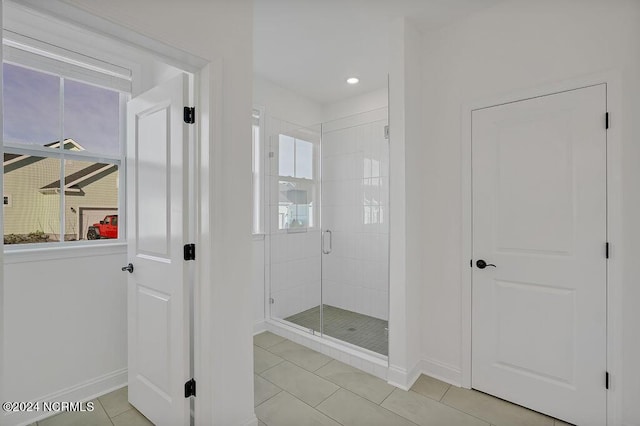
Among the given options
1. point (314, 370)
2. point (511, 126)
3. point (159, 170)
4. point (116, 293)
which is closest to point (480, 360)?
point (314, 370)

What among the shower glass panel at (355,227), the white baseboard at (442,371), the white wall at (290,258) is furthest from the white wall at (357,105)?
the white baseboard at (442,371)

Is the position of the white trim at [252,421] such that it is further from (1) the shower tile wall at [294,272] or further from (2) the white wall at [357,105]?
(2) the white wall at [357,105]

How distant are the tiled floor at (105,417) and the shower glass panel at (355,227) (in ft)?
5.46

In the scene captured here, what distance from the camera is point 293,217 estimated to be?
3.57 m

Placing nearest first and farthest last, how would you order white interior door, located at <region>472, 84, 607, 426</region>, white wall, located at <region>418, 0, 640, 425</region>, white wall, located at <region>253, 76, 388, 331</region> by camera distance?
white wall, located at <region>418, 0, 640, 425</region> → white interior door, located at <region>472, 84, 607, 426</region> → white wall, located at <region>253, 76, 388, 331</region>

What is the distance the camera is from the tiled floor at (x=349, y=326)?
293cm

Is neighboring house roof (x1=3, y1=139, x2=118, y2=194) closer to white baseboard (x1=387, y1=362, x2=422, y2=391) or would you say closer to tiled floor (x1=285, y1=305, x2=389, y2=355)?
tiled floor (x1=285, y1=305, x2=389, y2=355)

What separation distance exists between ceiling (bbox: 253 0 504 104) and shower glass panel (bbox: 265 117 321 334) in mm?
564

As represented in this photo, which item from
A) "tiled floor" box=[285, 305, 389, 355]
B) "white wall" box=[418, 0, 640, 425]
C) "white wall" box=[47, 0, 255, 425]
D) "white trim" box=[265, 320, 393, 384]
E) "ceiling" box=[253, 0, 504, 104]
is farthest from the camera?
"tiled floor" box=[285, 305, 389, 355]

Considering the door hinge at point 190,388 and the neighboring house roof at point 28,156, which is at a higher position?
the neighboring house roof at point 28,156

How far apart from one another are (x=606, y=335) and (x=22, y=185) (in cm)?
366

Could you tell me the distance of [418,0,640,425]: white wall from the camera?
175 centimetres

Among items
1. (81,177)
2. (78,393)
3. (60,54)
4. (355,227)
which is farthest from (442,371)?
(60,54)

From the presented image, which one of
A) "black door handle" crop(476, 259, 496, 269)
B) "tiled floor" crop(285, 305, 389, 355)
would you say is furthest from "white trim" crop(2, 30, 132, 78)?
"black door handle" crop(476, 259, 496, 269)
